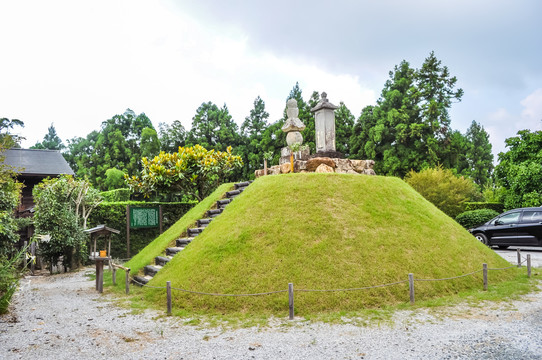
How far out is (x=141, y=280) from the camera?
34.2 feet

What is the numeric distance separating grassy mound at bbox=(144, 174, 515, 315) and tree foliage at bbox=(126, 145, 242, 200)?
531 cm

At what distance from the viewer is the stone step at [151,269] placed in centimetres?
1067

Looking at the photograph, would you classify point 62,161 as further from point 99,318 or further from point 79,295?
point 99,318

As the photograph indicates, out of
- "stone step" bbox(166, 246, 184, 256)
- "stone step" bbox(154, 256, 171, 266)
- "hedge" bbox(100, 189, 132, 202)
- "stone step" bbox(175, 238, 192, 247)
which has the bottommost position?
"stone step" bbox(154, 256, 171, 266)

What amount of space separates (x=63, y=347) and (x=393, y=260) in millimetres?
6877

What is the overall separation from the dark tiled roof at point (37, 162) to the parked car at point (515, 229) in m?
21.8

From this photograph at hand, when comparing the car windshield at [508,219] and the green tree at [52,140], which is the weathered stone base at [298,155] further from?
the green tree at [52,140]

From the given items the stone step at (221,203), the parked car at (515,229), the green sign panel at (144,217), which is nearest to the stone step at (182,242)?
the stone step at (221,203)

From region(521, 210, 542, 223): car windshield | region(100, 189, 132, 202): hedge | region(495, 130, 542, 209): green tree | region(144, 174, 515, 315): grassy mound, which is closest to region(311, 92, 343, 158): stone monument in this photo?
region(144, 174, 515, 315): grassy mound

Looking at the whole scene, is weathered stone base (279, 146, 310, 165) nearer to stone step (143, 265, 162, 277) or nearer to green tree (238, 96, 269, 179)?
stone step (143, 265, 162, 277)

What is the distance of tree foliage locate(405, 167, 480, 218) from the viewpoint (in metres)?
22.2

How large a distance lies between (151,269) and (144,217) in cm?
608

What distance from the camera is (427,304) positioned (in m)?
7.63

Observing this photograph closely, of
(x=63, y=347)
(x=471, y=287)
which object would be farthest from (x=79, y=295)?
(x=471, y=287)
